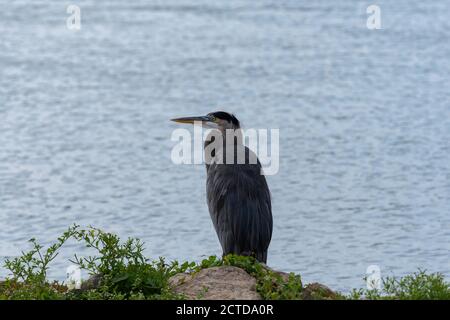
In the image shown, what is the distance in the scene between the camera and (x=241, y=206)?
391 inches

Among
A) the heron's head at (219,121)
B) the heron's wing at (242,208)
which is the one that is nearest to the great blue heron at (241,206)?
the heron's wing at (242,208)

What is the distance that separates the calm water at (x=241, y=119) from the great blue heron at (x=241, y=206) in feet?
7.04

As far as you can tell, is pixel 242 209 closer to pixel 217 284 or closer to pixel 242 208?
pixel 242 208

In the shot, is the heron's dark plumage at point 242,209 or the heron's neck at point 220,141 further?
the heron's neck at point 220,141

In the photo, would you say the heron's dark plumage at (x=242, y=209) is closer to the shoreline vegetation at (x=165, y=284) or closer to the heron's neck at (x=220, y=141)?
the heron's neck at (x=220, y=141)

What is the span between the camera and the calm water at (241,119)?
45.4ft

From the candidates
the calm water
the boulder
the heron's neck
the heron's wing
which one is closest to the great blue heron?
the heron's wing

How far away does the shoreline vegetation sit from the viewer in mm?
8062

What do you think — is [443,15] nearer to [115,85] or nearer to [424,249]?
[115,85]

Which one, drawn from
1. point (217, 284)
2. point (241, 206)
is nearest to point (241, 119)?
point (241, 206)

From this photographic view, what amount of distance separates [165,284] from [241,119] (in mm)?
11335

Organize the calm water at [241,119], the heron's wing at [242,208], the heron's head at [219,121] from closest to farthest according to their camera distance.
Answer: the heron's wing at [242,208]
the heron's head at [219,121]
the calm water at [241,119]
